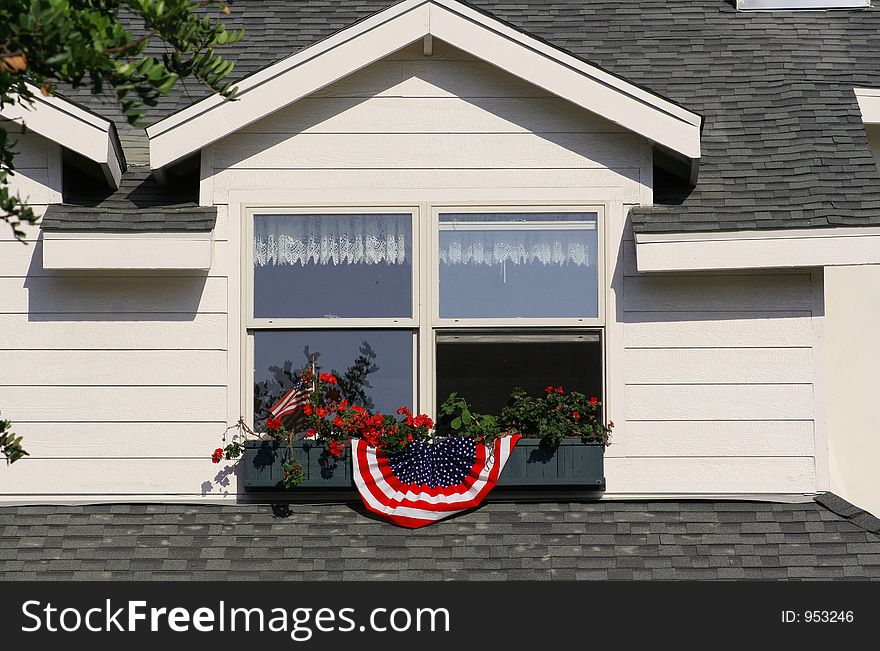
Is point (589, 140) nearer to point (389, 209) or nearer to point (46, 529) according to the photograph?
point (389, 209)

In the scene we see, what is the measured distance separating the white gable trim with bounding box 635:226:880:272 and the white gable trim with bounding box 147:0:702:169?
55cm

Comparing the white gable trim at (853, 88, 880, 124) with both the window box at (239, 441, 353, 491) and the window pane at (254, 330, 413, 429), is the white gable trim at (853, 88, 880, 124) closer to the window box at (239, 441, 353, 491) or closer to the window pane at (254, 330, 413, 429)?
the window pane at (254, 330, 413, 429)

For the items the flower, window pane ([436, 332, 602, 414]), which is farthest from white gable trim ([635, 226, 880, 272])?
the flower

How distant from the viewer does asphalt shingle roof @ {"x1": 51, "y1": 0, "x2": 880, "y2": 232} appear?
7785 mm

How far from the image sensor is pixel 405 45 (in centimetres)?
777

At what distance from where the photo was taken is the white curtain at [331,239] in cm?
791

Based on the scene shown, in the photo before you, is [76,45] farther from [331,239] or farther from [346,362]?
[346,362]

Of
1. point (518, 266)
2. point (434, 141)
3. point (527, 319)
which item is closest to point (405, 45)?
point (434, 141)

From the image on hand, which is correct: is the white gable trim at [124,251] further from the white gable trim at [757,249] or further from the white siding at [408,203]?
the white gable trim at [757,249]

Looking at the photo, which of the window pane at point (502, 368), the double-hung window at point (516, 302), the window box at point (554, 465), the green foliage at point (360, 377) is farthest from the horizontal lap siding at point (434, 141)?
the window box at point (554, 465)

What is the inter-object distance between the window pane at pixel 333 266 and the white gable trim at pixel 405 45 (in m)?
0.76

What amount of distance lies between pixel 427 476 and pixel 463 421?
40 centimetres
